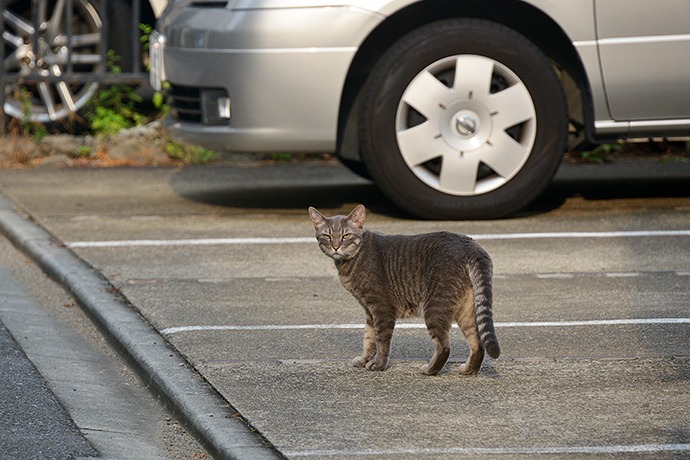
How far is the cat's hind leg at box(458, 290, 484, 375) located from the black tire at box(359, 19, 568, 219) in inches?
121

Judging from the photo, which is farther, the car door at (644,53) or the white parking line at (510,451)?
the car door at (644,53)

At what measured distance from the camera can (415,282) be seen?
15.7 ft

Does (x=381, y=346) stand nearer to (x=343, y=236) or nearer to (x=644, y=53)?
(x=343, y=236)

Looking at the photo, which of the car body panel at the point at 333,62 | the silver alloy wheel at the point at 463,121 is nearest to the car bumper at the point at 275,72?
the car body panel at the point at 333,62

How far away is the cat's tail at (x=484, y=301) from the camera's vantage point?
448cm

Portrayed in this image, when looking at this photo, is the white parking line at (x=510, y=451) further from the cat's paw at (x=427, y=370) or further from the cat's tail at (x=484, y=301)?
the cat's paw at (x=427, y=370)

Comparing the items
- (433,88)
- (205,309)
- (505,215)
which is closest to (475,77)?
(433,88)

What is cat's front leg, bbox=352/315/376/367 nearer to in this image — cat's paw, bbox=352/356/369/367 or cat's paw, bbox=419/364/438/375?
cat's paw, bbox=352/356/369/367

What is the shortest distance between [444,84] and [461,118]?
242 millimetres

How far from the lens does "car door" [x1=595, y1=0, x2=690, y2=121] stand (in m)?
7.62

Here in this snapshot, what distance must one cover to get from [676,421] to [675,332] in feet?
4.06

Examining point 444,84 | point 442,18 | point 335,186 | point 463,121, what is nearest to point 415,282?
point 463,121

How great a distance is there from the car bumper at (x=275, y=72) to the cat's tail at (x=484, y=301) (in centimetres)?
314

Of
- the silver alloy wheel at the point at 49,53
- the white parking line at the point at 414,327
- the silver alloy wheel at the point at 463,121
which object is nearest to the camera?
the white parking line at the point at 414,327
